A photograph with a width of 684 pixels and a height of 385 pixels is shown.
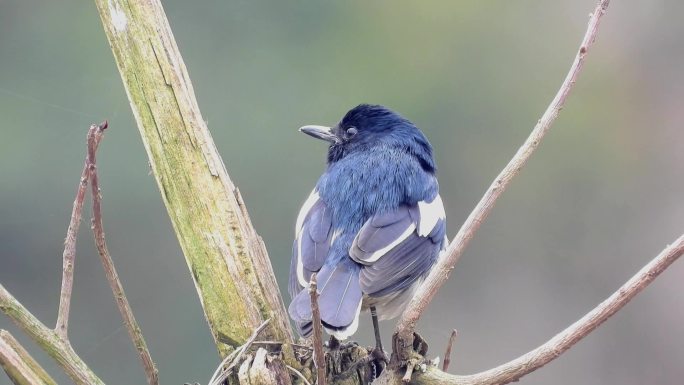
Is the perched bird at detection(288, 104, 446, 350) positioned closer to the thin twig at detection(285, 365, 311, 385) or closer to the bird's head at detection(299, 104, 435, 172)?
the bird's head at detection(299, 104, 435, 172)

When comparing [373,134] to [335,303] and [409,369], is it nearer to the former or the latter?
[335,303]

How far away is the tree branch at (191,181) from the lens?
3.23 meters

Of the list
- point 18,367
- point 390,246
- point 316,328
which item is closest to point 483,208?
point 316,328

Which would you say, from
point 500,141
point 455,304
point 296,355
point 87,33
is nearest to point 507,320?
point 455,304

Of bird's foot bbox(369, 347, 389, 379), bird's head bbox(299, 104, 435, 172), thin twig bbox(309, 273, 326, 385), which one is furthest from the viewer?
bird's head bbox(299, 104, 435, 172)

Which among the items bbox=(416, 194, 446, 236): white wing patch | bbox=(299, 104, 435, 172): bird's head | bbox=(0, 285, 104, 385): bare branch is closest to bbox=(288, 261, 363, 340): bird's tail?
bbox=(416, 194, 446, 236): white wing patch

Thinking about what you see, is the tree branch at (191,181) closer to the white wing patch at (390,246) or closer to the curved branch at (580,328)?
the white wing patch at (390,246)

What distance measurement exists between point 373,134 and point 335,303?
134 centimetres

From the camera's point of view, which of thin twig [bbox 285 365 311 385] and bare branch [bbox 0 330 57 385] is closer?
bare branch [bbox 0 330 57 385]

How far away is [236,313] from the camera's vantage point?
3.19 meters

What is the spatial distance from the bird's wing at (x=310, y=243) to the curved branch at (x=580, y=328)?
2.66ft

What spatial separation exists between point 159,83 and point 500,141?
8.82 metres

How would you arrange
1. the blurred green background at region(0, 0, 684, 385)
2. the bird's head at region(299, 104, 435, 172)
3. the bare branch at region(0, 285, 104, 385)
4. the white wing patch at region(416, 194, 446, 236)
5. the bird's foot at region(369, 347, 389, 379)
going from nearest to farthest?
the bare branch at region(0, 285, 104, 385), the bird's foot at region(369, 347, 389, 379), the white wing patch at region(416, 194, 446, 236), the bird's head at region(299, 104, 435, 172), the blurred green background at region(0, 0, 684, 385)

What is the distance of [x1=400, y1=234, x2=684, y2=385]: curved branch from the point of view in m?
2.52
